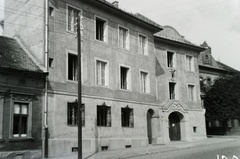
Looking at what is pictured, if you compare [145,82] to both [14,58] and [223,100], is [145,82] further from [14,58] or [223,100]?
[223,100]

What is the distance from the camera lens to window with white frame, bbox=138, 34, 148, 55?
26892 mm

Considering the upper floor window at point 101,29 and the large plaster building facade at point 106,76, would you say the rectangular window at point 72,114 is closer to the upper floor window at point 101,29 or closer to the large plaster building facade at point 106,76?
the large plaster building facade at point 106,76

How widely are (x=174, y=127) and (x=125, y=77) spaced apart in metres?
9.44

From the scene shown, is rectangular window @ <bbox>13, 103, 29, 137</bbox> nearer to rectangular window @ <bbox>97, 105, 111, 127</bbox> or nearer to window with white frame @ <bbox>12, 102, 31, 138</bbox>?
window with white frame @ <bbox>12, 102, 31, 138</bbox>

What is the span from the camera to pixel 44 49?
755 inches

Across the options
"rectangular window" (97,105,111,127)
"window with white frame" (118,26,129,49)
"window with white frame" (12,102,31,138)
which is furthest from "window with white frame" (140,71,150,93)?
"window with white frame" (12,102,31,138)

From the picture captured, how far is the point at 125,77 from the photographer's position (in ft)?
82.3

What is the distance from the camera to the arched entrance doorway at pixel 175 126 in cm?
3075

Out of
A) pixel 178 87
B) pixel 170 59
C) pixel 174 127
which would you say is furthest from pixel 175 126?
pixel 170 59

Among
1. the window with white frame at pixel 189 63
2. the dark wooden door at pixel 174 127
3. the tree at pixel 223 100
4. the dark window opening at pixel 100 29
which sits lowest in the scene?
the dark wooden door at pixel 174 127

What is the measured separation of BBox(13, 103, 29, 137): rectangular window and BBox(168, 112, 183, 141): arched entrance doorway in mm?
16961

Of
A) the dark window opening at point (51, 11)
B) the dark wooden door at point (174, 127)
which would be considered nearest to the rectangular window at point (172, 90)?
the dark wooden door at point (174, 127)

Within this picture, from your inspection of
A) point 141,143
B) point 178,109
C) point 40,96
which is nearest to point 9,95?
point 40,96

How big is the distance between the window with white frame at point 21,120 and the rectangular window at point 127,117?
8.52 meters
